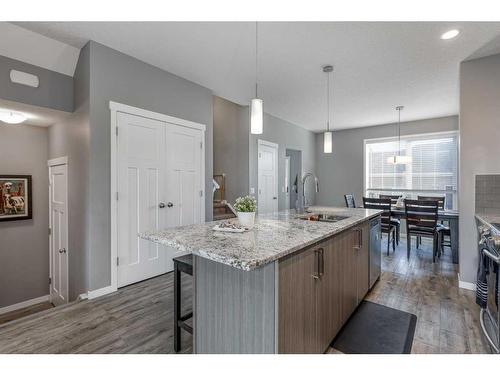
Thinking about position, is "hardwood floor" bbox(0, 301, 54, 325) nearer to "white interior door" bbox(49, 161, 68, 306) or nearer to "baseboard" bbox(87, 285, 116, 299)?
"white interior door" bbox(49, 161, 68, 306)

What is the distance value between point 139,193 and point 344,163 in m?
5.54

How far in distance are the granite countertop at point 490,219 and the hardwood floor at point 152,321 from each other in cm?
83

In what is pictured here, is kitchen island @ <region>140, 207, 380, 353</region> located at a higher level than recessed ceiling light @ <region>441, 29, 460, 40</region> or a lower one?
lower

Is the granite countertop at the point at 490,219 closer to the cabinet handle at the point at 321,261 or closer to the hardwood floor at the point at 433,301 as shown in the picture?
the hardwood floor at the point at 433,301

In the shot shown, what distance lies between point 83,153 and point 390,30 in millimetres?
3363

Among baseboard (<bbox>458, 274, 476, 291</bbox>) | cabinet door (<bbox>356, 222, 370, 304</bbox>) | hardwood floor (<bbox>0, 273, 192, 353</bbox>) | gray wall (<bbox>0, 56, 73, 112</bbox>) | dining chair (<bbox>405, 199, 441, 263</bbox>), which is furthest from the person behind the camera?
dining chair (<bbox>405, 199, 441, 263</bbox>)

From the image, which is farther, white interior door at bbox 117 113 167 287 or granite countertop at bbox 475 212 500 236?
white interior door at bbox 117 113 167 287

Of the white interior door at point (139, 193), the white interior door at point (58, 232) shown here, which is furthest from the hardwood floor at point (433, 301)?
the white interior door at point (58, 232)

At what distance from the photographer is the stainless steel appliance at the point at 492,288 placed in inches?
66.4

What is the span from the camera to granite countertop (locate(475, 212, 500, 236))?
192cm

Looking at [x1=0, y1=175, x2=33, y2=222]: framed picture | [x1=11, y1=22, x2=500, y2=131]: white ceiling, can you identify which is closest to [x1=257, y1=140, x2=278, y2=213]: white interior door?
[x1=11, y1=22, x2=500, y2=131]: white ceiling

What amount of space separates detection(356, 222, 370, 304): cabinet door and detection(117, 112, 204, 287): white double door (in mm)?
2289

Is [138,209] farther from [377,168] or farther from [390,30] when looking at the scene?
[377,168]

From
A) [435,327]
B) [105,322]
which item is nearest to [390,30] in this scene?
[435,327]
